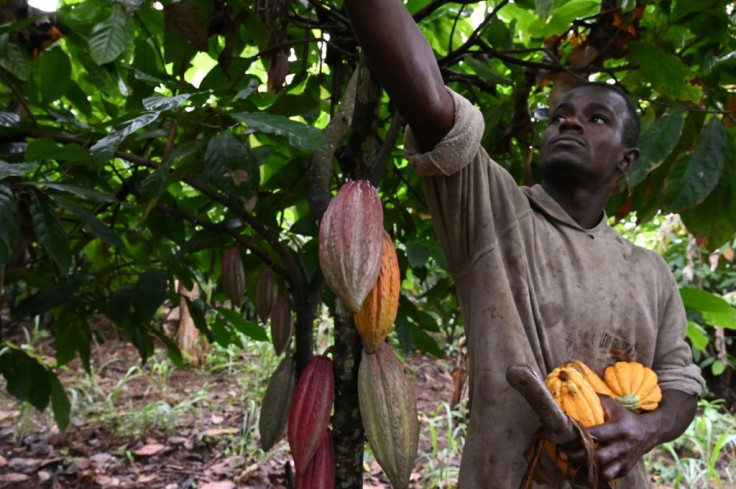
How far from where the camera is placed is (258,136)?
1542 millimetres

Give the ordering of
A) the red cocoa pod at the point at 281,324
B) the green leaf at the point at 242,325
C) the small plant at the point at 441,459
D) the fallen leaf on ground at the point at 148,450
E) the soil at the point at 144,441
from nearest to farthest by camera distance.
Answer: the red cocoa pod at the point at 281,324 < the green leaf at the point at 242,325 < the soil at the point at 144,441 < the small plant at the point at 441,459 < the fallen leaf on ground at the point at 148,450

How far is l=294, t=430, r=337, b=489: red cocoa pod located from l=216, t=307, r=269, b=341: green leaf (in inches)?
27.9

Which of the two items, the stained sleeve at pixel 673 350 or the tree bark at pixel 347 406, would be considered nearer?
the tree bark at pixel 347 406

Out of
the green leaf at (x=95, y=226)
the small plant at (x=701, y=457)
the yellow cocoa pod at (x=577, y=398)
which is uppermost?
the green leaf at (x=95, y=226)

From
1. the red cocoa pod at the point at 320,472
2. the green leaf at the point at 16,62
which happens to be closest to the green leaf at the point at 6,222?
the green leaf at the point at 16,62

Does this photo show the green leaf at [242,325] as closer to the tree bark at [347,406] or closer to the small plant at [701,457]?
the tree bark at [347,406]

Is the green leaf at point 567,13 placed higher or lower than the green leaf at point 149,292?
higher

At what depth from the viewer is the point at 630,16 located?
1515mm

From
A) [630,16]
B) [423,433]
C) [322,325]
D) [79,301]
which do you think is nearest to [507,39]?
[630,16]

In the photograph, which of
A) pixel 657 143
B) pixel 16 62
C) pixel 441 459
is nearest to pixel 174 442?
pixel 441 459

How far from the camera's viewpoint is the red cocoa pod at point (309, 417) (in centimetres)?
106

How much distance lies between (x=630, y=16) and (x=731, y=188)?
47 cm

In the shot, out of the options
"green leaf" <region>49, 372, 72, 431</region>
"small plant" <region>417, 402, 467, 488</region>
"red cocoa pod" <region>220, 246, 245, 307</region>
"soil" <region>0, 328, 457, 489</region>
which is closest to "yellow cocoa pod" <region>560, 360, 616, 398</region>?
"red cocoa pod" <region>220, 246, 245, 307</region>

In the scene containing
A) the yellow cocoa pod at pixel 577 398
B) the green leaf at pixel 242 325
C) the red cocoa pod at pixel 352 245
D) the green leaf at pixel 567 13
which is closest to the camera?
the red cocoa pod at pixel 352 245
